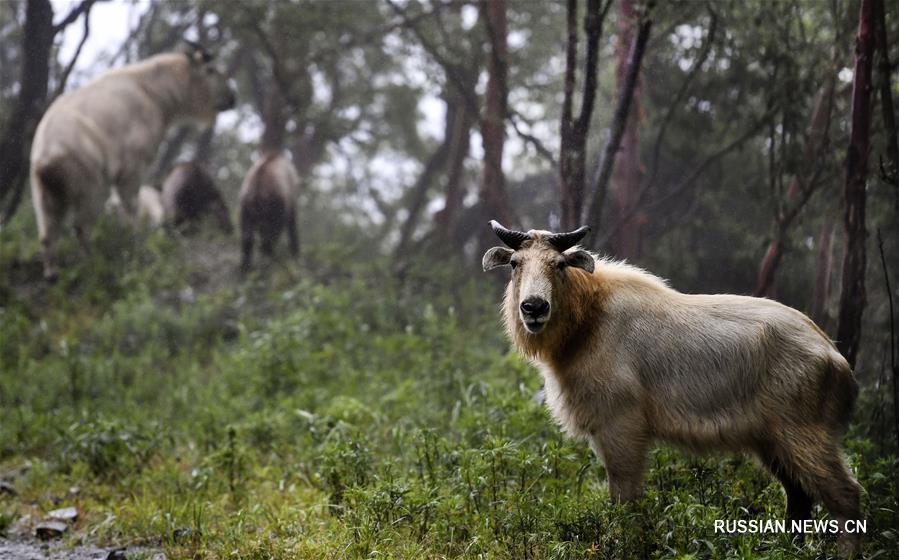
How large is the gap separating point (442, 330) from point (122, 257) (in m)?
4.68

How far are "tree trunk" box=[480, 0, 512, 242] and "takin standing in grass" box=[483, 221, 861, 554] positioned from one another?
4820mm

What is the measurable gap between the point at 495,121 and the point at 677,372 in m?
5.54

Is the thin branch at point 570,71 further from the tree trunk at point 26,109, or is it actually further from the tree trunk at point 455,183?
the tree trunk at point 26,109

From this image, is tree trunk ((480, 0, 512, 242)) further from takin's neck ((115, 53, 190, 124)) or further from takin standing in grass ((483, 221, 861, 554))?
takin standing in grass ((483, 221, 861, 554))

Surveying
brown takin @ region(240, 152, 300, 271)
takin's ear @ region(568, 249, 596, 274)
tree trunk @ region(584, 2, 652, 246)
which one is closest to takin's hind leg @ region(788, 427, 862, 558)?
takin's ear @ region(568, 249, 596, 274)

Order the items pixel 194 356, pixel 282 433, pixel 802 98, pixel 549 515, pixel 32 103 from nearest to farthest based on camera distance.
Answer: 1. pixel 549 515
2. pixel 282 433
3. pixel 802 98
4. pixel 194 356
5. pixel 32 103

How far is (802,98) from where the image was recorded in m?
6.95

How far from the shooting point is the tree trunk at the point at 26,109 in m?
9.12

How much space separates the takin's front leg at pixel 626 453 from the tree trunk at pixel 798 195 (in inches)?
117

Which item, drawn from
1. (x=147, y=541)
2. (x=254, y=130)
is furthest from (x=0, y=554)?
(x=254, y=130)

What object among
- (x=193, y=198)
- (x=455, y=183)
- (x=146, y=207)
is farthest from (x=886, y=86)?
(x=146, y=207)

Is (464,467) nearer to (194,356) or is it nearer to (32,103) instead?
(194,356)

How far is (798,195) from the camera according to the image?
6.69 m

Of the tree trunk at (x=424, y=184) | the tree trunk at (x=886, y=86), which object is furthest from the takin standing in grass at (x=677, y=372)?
the tree trunk at (x=424, y=184)
